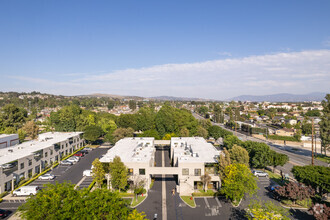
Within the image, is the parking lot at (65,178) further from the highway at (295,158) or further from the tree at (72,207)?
the highway at (295,158)

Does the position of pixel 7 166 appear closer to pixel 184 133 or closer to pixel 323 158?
pixel 184 133

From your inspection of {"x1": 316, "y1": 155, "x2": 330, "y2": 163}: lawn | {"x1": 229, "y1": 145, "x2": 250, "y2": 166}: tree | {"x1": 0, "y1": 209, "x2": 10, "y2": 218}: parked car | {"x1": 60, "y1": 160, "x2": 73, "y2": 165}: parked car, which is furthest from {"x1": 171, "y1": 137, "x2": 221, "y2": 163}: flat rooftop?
{"x1": 316, "y1": 155, "x2": 330, "y2": 163}: lawn

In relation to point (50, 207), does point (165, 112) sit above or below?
above

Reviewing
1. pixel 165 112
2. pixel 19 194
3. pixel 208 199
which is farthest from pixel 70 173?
pixel 165 112

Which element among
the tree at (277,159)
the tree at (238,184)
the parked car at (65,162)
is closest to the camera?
the tree at (238,184)

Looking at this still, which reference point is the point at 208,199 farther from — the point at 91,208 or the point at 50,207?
the point at 50,207

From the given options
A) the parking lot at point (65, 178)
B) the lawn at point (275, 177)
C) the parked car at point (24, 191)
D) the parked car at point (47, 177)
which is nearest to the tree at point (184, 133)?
the lawn at point (275, 177)
